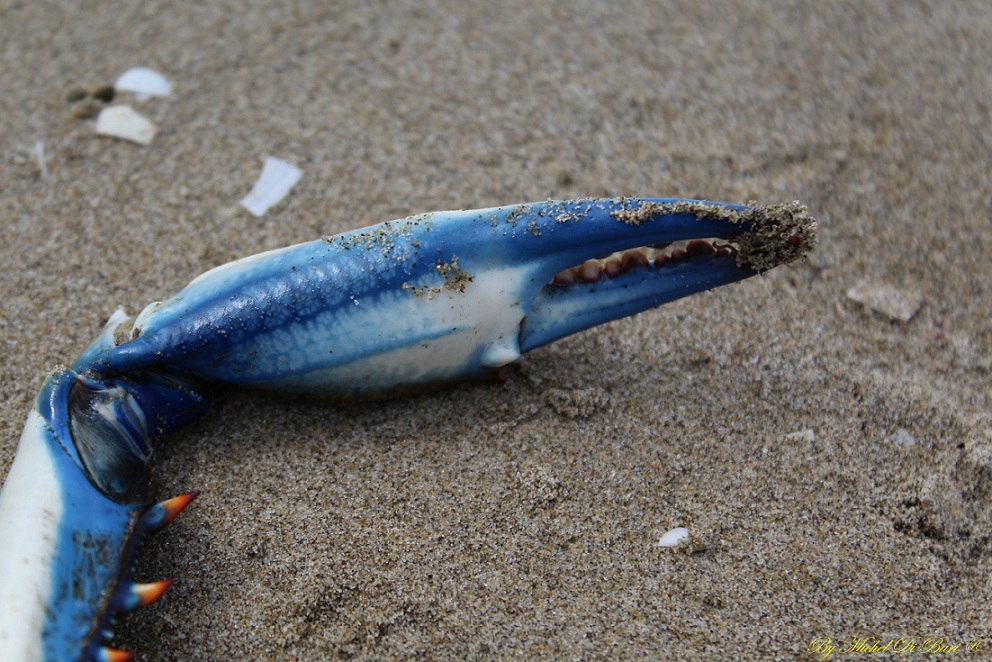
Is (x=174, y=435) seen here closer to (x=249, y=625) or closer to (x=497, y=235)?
(x=249, y=625)

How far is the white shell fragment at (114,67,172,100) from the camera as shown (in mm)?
2197

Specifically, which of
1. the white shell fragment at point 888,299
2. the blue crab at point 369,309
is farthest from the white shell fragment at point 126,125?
the white shell fragment at point 888,299

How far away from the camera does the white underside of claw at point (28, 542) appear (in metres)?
1.12

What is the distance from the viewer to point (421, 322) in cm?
140

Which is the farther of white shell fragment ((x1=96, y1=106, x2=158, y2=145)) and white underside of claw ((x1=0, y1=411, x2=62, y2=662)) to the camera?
white shell fragment ((x1=96, y1=106, x2=158, y2=145))

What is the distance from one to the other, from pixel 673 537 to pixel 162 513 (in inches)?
32.4

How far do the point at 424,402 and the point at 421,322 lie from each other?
10.4 inches

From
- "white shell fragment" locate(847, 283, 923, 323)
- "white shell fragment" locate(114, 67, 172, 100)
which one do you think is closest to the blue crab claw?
"white shell fragment" locate(847, 283, 923, 323)

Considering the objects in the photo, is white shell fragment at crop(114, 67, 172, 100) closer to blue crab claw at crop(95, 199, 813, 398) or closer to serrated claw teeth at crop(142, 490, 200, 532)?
blue crab claw at crop(95, 199, 813, 398)

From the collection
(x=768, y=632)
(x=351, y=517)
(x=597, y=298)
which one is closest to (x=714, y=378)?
(x=597, y=298)

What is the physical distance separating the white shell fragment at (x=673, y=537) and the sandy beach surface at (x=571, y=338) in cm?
1

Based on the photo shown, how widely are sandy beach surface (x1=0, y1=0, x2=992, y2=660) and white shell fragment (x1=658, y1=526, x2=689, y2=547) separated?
12 mm

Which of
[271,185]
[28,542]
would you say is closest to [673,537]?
[28,542]

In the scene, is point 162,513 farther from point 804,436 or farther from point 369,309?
point 804,436
